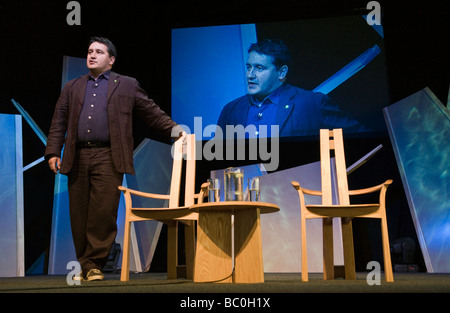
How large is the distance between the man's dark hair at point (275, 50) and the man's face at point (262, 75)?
0.04 m

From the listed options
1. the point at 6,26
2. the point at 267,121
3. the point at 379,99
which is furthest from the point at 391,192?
the point at 6,26

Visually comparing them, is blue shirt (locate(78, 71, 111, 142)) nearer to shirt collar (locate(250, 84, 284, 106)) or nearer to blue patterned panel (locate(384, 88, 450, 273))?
shirt collar (locate(250, 84, 284, 106))

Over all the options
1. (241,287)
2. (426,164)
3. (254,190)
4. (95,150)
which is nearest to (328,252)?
(254,190)

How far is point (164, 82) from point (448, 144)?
2814mm

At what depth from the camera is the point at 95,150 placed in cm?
271

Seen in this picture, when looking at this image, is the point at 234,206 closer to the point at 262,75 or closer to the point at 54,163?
the point at 54,163

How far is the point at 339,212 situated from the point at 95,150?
4.62ft

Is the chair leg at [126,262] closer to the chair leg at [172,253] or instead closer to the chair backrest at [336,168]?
the chair leg at [172,253]

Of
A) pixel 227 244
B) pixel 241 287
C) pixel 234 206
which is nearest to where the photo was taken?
pixel 241 287

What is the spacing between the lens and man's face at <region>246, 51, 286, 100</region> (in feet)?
15.2

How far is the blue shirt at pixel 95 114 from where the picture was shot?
2.72m

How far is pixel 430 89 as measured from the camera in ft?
14.6

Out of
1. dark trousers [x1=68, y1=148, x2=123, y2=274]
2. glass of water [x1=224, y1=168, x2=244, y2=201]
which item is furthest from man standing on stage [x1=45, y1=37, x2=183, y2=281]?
glass of water [x1=224, y1=168, x2=244, y2=201]

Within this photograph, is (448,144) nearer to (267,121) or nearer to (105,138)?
(267,121)
